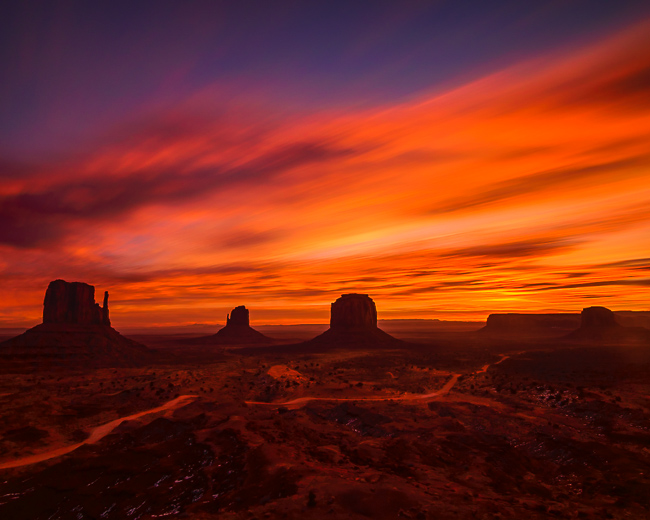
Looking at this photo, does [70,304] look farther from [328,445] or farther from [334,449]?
[334,449]

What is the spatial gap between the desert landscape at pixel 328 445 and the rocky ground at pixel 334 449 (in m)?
0.19

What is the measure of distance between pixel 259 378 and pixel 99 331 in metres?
69.9

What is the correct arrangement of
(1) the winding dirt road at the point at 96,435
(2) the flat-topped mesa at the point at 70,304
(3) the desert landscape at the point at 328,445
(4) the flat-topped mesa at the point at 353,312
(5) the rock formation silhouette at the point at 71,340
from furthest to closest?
(4) the flat-topped mesa at the point at 353,312, (2) the flat-topped mesa at the point at 70,304, (5) the rock formation silhouette at the point at 71,340, (1) the winding dirt road at the point at 96,435, (3) the desert landscape at the point at 328,445

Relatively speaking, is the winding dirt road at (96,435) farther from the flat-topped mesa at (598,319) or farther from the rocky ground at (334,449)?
the flat-topped mesa at (598,319)

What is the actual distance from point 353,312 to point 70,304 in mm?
111153

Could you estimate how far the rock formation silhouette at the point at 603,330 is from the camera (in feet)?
520

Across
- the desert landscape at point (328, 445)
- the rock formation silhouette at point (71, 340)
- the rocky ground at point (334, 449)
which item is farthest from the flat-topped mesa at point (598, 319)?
the rock formation silhouette at point (71, 340)

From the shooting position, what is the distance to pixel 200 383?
232 ft

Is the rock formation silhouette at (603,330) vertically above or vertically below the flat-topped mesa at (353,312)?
below

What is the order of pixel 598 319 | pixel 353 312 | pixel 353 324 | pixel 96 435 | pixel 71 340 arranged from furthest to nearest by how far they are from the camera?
1. pixel 598 319
2. pixel 353 312
3. pixel 353 324
4. pixel 71 340
5. pixel 96 435

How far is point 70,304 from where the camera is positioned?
115062 mm

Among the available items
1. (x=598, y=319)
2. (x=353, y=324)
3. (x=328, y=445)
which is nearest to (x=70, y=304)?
(x=353, y=324)

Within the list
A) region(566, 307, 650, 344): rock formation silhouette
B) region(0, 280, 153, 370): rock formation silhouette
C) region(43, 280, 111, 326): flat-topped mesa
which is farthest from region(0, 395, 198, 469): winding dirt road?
region(566, 307, 650, 344): rock formation silhouette

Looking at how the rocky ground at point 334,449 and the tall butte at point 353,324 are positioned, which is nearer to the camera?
the rocky ground at point 334,449
